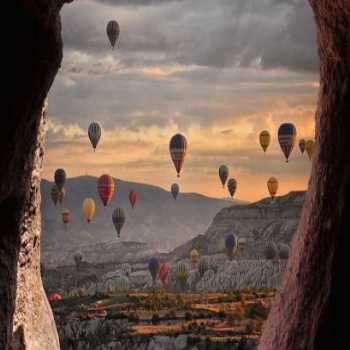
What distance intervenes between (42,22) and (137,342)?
38.6 m

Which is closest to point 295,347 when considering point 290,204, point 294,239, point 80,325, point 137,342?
point 294,239

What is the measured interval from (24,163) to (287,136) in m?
43.7

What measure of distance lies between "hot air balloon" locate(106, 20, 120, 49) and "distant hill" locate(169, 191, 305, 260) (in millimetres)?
52096

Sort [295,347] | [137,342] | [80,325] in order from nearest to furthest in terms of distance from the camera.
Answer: [295,347] → [137,342] → [80,325]

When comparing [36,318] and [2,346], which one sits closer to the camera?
[2,346]

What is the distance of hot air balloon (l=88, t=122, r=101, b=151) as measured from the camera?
51.2 metres

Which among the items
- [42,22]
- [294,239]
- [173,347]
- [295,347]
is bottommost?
[173,347]

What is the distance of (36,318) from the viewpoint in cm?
746

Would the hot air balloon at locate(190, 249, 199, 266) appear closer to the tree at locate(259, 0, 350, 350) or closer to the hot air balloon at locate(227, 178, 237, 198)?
the hot air balloon at locate(227, 178, 237, 198)

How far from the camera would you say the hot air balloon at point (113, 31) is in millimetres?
50938

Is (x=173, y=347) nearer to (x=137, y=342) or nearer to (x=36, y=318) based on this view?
(x=137, y=342)

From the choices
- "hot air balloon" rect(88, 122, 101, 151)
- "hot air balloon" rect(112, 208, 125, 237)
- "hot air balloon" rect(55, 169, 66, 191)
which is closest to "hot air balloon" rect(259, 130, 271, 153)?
"hot air balloon" rect(88, 122, 101, 151)

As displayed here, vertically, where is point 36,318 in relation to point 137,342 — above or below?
above

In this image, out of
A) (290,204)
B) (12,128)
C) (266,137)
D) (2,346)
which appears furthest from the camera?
(290,204)
